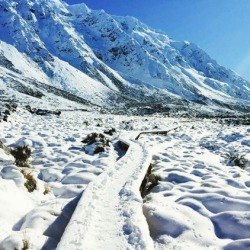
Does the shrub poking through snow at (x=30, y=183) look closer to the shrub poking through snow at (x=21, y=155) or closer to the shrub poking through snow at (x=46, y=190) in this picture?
the shrub poking through snow at (x=46, y=190)

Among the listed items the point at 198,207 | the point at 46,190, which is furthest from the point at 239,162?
the point at 46,190

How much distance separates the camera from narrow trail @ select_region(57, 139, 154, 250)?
16.7ft

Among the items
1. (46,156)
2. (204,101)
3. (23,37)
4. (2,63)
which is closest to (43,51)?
(23,37)

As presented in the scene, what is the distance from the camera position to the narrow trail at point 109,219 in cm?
509

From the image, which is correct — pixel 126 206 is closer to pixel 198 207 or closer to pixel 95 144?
pixel 198 207

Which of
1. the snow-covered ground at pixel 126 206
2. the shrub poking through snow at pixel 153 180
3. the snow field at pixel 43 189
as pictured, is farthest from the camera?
the shrub poking through snow at pixel 153 180

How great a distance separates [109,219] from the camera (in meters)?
5.95

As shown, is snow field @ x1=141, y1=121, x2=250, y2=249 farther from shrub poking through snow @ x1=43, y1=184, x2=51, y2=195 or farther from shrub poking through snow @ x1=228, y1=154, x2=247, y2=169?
shrub poking through snow @ x1=43, y1=184, x2=51, y2=195

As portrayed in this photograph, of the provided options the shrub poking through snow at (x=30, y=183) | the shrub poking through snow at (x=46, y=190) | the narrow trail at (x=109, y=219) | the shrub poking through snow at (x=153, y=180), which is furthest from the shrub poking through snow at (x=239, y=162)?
the shrub poking through snow at (x=30, y=183)

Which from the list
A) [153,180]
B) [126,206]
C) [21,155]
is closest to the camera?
[126,206]

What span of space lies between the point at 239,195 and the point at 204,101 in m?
175

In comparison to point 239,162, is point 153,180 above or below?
below

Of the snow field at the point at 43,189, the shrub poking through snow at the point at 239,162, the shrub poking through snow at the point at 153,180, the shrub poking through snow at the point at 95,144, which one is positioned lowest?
the snow field at the point at 43,189

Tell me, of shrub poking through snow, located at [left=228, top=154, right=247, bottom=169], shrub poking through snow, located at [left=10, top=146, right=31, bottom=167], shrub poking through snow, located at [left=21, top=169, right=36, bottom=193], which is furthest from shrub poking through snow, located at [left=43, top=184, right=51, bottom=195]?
shrub poking through snow, located at [left=228, top=154, right=247, bottom=169]
